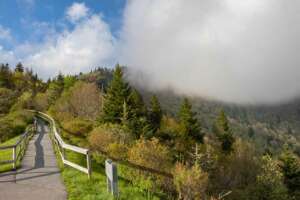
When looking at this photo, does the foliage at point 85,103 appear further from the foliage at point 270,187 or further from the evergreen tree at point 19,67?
the evergreen tree at point 19,67

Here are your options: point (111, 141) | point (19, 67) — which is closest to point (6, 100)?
point (111, 141)

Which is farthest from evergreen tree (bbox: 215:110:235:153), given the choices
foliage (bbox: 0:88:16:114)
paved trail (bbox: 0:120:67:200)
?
paved trail (bbox: 0:120:67:200)

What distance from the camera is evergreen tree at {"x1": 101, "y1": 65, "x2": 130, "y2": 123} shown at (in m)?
42.7

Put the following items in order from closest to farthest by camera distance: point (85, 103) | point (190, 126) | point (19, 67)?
point (85, 103), point (190, 126), point (19, 67)

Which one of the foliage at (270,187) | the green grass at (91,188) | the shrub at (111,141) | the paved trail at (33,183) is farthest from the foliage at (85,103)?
the green grass at (91,188)

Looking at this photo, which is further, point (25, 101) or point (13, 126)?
point (25, 101)

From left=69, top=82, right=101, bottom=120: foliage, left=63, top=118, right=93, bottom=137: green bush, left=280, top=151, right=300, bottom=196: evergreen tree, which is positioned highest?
left=69, top=82, right=101, bottom=120: foliage

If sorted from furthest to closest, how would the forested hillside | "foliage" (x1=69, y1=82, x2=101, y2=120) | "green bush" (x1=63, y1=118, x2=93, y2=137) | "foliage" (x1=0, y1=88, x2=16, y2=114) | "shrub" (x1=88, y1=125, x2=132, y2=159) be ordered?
"foliage" (x1=0, y1=88, x2=16, y2=114)
"foliage" (x1=69, y1=82, x2=101, y2=120)
"green bush" (x1=63, y1=118, x2=93, y2=137)
the forested hillside
"shrub" (x1=88, y1=125, x2=132, y2=159)

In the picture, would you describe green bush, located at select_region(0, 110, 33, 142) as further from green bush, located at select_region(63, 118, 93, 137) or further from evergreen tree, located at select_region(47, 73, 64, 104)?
evergreen tree, located at select_region(47, 73, 64, 104)

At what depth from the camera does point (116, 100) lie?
44.0 metres

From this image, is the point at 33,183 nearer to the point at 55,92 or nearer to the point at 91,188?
the point at 91,188

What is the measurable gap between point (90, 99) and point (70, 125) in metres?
15.2

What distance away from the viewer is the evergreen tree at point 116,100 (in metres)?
42.7

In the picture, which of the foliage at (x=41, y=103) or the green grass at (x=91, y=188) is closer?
the green grass at (x=91, y=188)
